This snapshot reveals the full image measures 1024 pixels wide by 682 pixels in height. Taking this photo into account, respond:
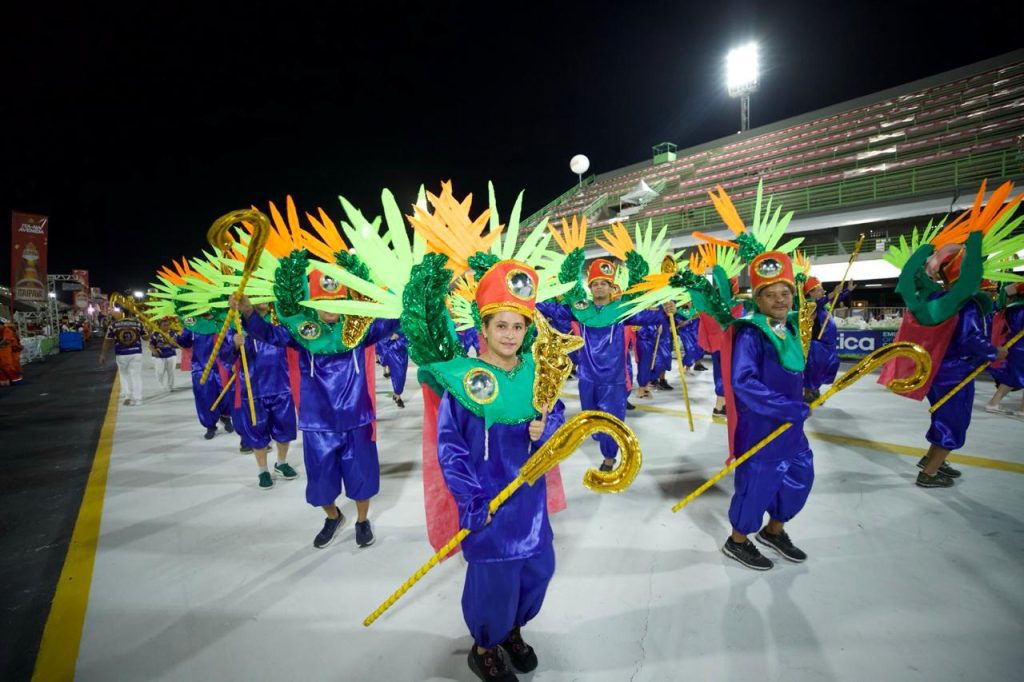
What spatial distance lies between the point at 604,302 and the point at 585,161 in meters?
30.0

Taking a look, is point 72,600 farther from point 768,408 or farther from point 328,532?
point 768,408

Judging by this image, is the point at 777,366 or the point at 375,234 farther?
the point at 777,366

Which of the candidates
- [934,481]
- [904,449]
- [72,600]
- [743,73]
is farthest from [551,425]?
[743,73]

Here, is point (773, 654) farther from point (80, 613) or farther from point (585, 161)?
point (585, 161)

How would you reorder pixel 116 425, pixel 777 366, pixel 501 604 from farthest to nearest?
pixel 116 425 < pixel 777 366 < pixel 501 604

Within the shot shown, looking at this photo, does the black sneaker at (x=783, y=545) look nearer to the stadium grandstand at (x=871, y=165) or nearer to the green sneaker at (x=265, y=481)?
the green sneaker at (x=265, y=481)

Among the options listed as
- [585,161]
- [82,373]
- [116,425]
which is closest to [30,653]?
[116,425]

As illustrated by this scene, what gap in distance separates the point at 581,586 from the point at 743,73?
30.9 m

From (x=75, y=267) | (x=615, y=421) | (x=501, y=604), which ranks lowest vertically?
(x=501, y=604)

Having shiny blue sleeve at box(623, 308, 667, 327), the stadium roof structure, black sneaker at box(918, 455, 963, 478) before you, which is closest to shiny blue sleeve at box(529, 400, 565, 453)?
shiny blue sleeve at box(623, 308, 667, 327)

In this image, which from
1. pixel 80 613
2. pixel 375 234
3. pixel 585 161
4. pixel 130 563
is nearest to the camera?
pixel 375 234

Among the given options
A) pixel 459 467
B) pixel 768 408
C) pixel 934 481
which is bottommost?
pixel 934 481

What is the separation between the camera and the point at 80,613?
8.23 feet

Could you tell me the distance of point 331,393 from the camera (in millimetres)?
3129
